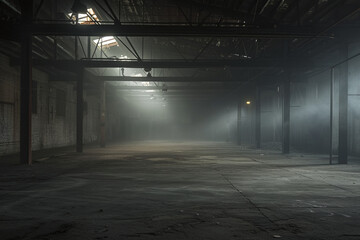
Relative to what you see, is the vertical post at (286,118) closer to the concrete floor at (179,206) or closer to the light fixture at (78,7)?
the concrete floor at (179,206)

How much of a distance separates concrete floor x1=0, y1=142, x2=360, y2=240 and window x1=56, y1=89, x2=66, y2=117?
1386 centimetres

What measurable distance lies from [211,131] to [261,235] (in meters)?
42.9

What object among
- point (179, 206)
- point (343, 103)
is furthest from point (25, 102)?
point (343, 103)

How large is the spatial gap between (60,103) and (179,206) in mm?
20437

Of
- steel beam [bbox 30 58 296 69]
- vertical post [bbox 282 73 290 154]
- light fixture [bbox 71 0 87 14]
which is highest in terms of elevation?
light fixture [bbox 71 0 87 14]

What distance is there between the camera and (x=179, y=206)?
6391mm

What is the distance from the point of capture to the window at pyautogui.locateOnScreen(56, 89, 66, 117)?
2397 centimetres

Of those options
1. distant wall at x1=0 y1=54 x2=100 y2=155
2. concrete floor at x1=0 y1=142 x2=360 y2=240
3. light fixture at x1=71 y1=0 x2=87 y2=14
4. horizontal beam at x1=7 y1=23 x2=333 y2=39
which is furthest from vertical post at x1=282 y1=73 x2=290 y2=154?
distant wall at x1=0 y1=54 x2=100 y2=155

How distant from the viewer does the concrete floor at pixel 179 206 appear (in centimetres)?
484

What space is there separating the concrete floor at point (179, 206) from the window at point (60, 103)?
13.9 m

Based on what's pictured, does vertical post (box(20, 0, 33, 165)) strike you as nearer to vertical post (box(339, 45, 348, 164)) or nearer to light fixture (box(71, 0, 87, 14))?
light fixture (box(71, 0, 87, 14))

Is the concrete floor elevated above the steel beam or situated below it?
below

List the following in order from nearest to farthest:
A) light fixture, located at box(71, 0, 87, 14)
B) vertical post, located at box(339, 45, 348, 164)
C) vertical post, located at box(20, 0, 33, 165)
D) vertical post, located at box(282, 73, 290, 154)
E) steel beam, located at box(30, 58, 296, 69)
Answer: light fixture, located at box(71, 0, 87, 14)
vertical post, located at box(20, 0, 33, 165)
vertical post, located at box(339, 45, 348, 164)
steel beam, located at box(30, 58, 296, 69)
vertical post, located at box(282, 73, 290, 154)

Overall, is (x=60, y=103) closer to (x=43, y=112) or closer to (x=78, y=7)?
(x=43, y=112)
